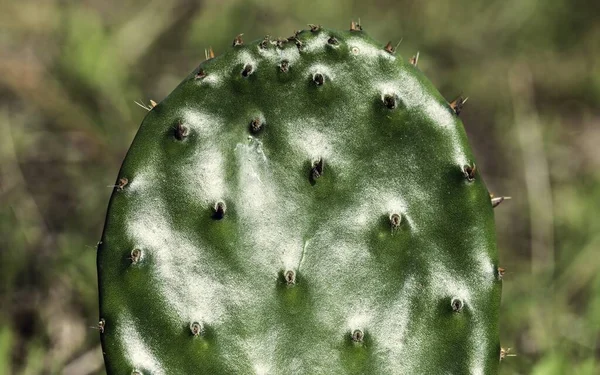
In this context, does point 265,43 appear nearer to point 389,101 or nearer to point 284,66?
point 284,66

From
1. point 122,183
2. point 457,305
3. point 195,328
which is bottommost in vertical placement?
point 195,328

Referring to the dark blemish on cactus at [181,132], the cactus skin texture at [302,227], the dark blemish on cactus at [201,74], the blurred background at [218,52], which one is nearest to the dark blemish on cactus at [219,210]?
the cactus skin texture at [302,227]

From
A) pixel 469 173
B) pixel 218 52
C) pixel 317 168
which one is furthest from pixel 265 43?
pixel 218 52

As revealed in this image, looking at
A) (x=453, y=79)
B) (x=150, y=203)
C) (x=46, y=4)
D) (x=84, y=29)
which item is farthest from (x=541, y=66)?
(x=150, y=203)

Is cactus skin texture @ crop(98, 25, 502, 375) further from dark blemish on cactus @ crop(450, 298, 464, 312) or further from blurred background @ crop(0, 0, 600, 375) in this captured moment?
blurred background @ crop(0, 0, 600, 375)

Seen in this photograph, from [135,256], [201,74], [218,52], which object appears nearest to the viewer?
[135,256]

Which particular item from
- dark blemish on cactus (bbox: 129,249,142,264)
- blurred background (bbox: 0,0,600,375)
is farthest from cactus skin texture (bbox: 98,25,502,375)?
blurred background (bbox: 0,0,600,375)
